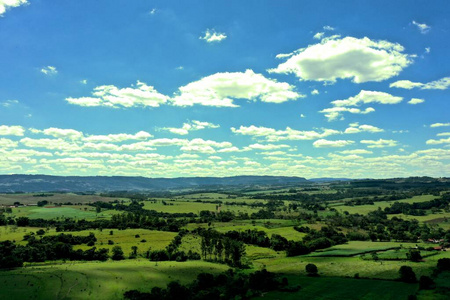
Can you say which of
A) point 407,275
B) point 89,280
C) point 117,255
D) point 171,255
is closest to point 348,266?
point 407,275

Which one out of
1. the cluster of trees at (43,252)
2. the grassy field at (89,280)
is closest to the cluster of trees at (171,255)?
the grassy field at (89,280)

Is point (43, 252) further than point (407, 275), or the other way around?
point (43, 252)

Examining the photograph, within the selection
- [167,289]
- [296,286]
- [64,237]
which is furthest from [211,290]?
[64,237]

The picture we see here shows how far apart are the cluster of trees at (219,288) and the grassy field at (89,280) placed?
19.9ft

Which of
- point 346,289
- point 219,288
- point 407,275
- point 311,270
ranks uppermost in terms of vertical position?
point 407,275

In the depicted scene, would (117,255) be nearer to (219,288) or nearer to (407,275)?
(219,288)

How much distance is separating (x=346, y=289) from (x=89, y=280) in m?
79.8

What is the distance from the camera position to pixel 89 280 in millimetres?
95875

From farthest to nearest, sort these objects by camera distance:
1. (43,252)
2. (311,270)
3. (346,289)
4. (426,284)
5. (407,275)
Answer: (43,252)
(311,270)
(407,275)
(346,289)
(426,284)

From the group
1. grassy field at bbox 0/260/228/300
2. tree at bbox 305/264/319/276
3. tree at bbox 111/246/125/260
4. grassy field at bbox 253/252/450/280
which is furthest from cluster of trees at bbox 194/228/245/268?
tree at bbox 111/246/125/260

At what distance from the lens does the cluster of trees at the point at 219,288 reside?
88.1 m

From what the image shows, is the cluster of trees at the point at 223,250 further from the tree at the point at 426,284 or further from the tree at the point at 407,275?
the tree at the point at 426,284

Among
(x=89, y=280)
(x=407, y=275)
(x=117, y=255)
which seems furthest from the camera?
(x=117, y=255)

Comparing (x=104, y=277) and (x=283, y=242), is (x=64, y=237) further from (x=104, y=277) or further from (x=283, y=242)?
(x=283, y=242)
